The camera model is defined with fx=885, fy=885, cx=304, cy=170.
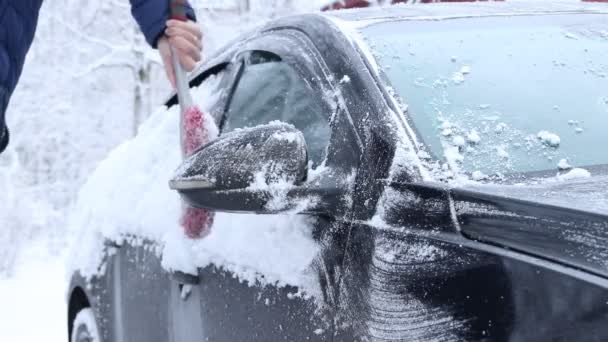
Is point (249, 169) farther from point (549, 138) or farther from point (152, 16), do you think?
point (152, 16)

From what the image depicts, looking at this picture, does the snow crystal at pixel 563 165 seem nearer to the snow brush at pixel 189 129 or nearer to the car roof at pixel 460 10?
the car roof at pixel 460 10

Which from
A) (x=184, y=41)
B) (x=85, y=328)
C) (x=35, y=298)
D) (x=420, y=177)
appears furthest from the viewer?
(x=35, y=298)

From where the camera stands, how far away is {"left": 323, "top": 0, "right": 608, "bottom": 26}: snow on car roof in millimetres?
2352

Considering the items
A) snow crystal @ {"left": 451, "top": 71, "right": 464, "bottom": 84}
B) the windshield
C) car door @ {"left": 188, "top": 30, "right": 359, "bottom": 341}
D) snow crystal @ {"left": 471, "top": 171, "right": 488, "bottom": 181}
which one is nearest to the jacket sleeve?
car door @ {"left": 188, "top": 30, "right": 359, "bottom": 341}

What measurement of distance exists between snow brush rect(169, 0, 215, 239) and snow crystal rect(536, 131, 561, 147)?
31.1 inches

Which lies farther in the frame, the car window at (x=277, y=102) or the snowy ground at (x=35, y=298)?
the snowy ground at (x=35, y=298)

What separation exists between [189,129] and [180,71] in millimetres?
249

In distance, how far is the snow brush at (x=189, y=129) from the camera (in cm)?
226

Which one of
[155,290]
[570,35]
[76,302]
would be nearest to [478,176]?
[570,35]

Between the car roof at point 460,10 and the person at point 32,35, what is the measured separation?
0.42 meters

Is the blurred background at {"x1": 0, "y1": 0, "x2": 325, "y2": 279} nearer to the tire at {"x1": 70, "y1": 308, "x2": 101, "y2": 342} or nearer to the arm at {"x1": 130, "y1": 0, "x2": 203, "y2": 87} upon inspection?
the tire at {"x1": 70, "y1": 308, "x2": 101, "y2": 342}

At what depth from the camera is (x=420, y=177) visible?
1.66 m

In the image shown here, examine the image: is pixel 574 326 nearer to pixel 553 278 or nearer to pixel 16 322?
pixel 553 278

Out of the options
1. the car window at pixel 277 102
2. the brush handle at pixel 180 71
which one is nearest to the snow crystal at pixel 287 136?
the car window at pixel 277 102
